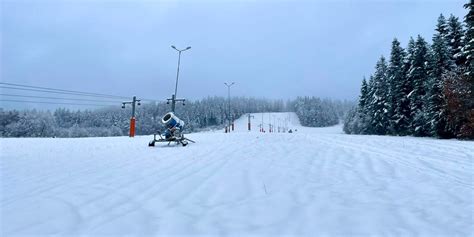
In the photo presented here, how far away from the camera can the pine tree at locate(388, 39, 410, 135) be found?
3409 centimetres

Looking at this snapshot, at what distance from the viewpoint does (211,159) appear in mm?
8117

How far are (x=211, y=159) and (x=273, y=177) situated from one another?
9.51 feet

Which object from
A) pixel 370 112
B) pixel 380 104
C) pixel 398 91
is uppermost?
pixel 398 91

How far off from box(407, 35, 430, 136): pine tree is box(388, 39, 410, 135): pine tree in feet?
6.82

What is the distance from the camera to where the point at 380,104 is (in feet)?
133

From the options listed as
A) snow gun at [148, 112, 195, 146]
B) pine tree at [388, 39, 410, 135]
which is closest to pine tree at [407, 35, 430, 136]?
pine tree at [388, 39, 410, 135]

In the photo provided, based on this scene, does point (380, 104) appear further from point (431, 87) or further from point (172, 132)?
point (172, 132)

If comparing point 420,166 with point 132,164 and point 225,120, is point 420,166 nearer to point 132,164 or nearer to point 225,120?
point 132,164

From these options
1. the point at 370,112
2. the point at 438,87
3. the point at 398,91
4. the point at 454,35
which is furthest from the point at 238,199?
the point at 370,112

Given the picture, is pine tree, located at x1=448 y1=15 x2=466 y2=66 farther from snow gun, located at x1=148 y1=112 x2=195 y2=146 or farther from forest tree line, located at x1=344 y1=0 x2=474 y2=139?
snow gun, located at x1=148 y1=112 x2=195 y2=146

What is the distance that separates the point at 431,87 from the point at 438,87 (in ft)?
2.01

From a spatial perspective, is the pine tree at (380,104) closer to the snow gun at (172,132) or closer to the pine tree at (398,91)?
the pine tree at (398,91)

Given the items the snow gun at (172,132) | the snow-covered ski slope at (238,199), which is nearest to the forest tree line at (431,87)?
the snow-covered ski slope at (238,199)

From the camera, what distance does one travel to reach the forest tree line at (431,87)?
20922 millimetres
